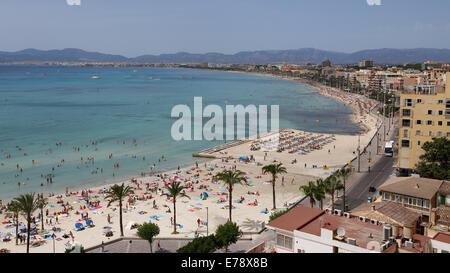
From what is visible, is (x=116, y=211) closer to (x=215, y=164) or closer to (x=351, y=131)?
(x=215, y=164)

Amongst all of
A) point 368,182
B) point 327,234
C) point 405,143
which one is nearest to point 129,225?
point 327,234

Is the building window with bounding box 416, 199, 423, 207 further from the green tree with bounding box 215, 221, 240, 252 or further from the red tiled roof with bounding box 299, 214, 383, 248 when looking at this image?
the green tree with bounding box 215, 221, 240, 252

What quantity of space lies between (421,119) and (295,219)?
85.6ft

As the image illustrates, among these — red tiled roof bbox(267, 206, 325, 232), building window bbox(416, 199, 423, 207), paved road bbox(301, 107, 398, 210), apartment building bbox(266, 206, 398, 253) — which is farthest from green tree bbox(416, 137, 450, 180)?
red tiled roof bbox(267, 206, 325, 232)

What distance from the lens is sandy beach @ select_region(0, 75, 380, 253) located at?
28.0 m

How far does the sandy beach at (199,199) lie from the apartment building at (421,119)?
8492 mm

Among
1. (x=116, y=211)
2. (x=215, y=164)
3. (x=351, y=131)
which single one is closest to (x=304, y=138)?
(x=351, y=131)

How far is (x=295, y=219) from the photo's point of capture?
54.1ft

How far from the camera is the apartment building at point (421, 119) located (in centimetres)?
3616

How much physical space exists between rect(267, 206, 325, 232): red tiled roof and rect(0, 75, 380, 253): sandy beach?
404 inches

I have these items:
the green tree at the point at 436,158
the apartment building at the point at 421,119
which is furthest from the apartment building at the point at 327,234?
the apartment building at the point at 421,119

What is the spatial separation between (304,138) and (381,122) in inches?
857

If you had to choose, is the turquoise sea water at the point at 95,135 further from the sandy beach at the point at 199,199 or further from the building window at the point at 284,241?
the building window at the point at 284,241

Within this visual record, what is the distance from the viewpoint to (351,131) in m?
72.8
